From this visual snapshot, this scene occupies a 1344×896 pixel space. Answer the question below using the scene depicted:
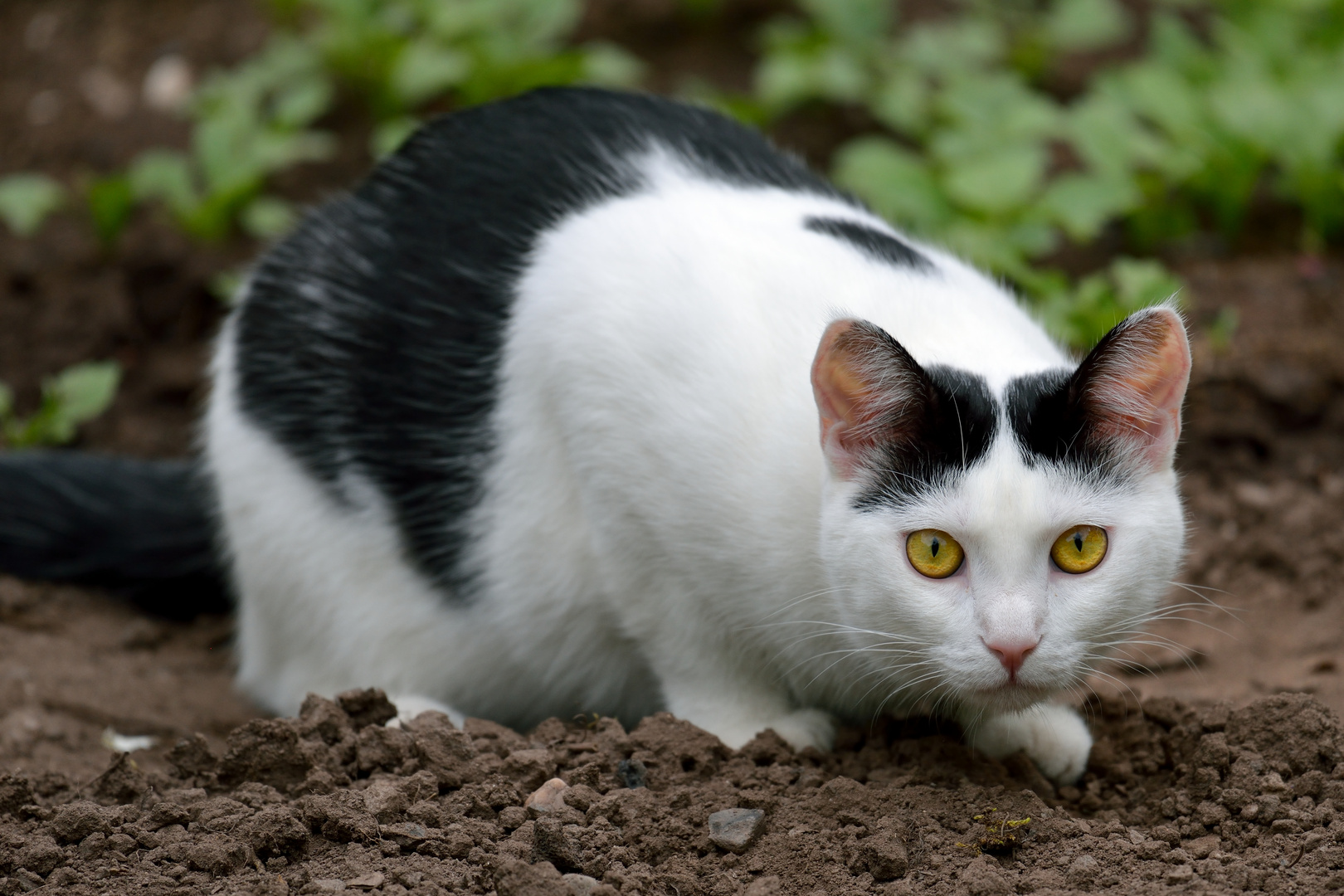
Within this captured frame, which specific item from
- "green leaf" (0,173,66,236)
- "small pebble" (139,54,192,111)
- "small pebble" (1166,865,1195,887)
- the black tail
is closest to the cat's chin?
"small pebble" (1166,865,1195,887)

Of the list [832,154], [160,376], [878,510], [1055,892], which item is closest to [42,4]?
[160,376]

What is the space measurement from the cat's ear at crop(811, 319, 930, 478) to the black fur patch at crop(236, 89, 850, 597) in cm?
112

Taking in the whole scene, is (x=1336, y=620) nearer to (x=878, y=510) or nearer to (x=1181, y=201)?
(x=878, y=510)

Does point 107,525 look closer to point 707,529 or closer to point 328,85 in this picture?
point 707,529

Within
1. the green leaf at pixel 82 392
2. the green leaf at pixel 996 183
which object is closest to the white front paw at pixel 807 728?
the green leaf at pixel 996 183

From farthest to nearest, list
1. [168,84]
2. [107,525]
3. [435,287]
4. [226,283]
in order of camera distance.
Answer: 1. [168,84]
2. [226,283]
3. [107,525]
4. [435,287]

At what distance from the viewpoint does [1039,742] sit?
3.15 meters

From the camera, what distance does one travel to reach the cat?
2.65 meters

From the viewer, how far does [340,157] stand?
6.50 metres

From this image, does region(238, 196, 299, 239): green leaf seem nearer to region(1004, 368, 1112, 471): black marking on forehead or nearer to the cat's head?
the cat's head

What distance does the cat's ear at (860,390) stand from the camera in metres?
2.57

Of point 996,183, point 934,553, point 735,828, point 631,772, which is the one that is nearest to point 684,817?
point 735,828

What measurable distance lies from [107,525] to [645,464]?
2.12 m

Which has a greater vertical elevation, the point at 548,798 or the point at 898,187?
the point at 898,187
